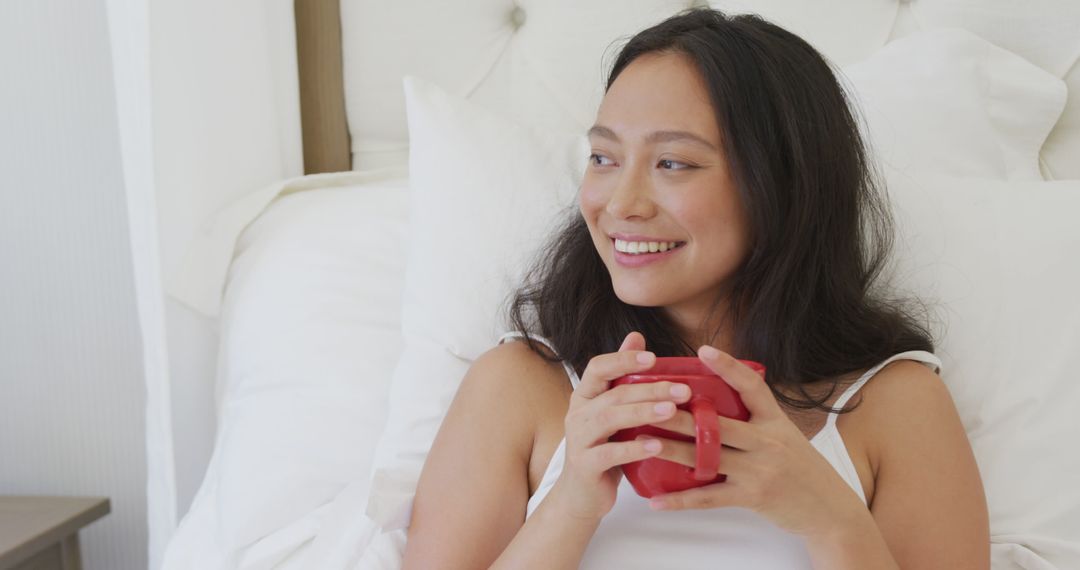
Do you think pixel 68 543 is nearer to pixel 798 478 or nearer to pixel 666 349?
pixel 666 349

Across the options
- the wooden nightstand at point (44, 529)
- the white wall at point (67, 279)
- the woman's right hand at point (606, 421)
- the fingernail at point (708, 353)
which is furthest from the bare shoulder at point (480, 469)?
the white wall at point (67, 279)

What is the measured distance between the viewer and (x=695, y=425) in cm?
75

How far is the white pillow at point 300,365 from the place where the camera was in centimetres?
125

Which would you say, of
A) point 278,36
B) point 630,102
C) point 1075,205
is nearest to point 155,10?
point 278,36

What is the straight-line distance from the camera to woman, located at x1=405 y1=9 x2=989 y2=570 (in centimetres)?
96

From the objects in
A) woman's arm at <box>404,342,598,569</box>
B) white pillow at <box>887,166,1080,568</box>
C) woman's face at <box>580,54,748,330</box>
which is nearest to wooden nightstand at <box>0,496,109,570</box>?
woman's arm at <box>404,342,598,569</box>

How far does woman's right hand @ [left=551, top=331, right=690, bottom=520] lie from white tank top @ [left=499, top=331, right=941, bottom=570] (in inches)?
4.4

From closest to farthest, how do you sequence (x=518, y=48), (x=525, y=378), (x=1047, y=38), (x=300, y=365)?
(x=525, y=378) → (x=300, y=365) → (x=1047, y=38) → (x=518, y=48)

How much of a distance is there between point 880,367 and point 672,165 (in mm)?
326

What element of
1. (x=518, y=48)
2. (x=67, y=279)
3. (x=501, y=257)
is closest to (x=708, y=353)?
(x=501, y=257)

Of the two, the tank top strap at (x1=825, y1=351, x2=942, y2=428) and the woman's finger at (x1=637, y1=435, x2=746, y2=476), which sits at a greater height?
the woman's finger at (x1=637, y1=435, x2=746, y2=476)

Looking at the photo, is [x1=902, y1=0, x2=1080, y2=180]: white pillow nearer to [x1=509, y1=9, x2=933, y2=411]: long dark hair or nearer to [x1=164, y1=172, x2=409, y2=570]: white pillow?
[x1=509, y1=9, x2=933, y2=411]: long dark hair

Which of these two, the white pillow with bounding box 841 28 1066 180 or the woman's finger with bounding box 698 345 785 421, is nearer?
the woman's finger with bounding box 698 345 785 421

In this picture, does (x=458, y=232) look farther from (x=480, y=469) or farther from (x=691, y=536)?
(x=691, y=536)
